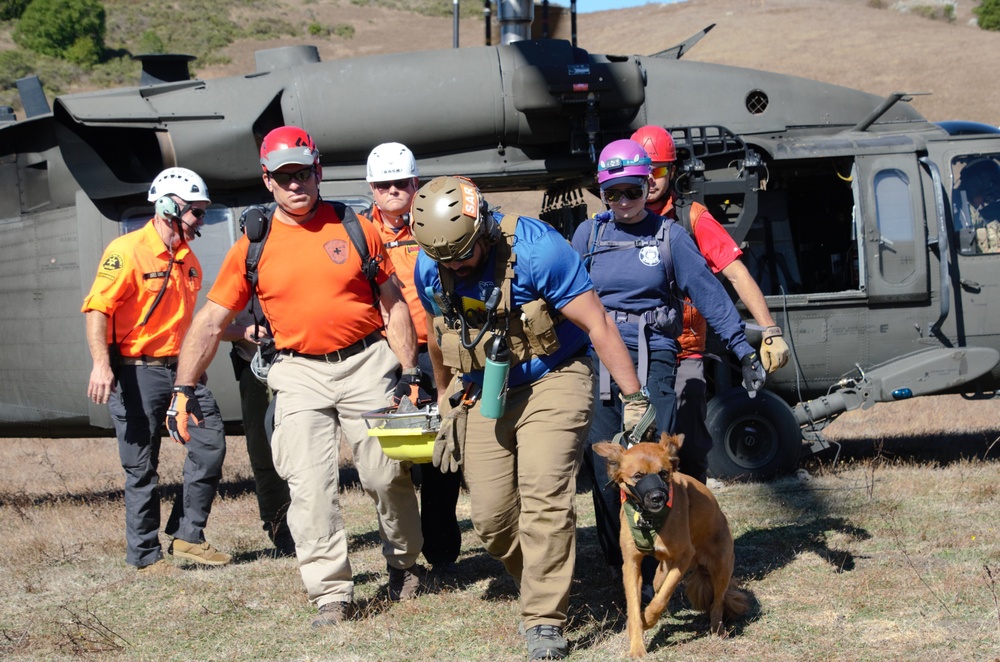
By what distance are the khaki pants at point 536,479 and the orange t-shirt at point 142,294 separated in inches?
93.2

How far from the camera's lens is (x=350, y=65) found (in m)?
8.15

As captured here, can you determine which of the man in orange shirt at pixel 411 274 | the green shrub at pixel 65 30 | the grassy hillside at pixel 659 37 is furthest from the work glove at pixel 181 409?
the green shrub at pixel 65 30

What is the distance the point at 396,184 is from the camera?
570 centimetres

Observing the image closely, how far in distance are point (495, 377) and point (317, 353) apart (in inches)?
45.7

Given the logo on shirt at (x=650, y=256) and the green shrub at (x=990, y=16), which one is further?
the green shrub at (x=990, y=16)

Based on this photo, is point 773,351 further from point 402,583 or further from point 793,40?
point 793,40

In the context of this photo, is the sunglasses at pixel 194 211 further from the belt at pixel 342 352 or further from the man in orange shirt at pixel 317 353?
the belt at pixel 342 352

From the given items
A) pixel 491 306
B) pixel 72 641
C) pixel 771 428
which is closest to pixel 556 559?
pixel 491 306

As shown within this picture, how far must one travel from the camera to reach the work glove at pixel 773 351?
503cm

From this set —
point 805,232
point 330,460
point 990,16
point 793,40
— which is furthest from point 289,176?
point 990,16

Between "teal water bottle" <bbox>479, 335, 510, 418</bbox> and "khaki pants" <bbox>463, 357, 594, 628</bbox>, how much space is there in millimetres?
193

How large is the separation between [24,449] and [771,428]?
8.78m

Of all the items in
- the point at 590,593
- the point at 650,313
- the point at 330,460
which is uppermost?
the point at 650,313

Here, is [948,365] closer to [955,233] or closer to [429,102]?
[955,233]
